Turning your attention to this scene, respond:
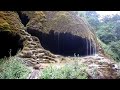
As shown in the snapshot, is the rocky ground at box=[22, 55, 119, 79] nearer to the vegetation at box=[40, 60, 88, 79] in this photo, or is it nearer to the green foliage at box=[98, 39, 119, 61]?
the vegetation at box=[40, 60, 88, 79]

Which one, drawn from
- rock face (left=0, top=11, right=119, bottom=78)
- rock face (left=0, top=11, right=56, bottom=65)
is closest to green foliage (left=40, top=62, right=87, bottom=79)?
rock face (left=0, top=11, right=119, bottom=78)

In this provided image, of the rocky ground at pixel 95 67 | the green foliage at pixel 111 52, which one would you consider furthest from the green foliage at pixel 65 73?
the green foliage at pixel 111 52

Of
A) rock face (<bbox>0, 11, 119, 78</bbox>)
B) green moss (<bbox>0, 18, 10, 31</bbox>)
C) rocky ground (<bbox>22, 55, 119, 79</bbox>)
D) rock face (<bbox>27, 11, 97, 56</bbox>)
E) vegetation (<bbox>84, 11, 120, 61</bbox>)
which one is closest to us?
rocky ground (<bbox>22, 55, 119, 79</bbox>)

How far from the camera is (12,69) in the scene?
236 inches

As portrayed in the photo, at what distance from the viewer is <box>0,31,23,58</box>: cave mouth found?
7.08 meters

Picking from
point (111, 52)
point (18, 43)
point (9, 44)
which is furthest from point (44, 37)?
point (111, 52)

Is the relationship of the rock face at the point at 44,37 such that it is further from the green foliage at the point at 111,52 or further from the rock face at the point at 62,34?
the green foliage at the point at 111,52

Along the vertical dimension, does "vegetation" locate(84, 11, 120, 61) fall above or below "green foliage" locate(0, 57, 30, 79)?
above

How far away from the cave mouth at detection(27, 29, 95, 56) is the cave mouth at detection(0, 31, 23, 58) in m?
1.04

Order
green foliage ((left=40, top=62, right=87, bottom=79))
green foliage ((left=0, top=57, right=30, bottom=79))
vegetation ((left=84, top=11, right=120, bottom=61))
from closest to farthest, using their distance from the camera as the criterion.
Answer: green foliage ((left=0, top=57, right=30, bottom=79)), green foliage ((left=40, top=62, right=87, bottom=79)), vegetation ((left=84, top=11, right=120, bottom=61))

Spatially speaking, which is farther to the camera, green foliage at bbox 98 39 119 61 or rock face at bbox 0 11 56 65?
green foliage at bbox 98 39 119 61

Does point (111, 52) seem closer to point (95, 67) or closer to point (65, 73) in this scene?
point (95, 67)

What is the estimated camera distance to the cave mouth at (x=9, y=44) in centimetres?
708
